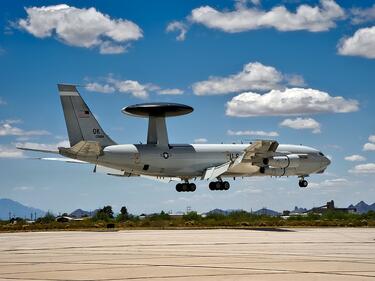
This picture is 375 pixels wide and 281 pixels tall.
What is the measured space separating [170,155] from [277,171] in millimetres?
9775

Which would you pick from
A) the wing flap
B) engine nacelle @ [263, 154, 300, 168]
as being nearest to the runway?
engine nacelle @ [263, 154, 300, 168]

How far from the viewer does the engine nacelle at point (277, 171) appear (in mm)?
58969

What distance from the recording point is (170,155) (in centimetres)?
5975

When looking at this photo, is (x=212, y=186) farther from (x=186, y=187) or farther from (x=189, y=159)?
(x=189, y=159)

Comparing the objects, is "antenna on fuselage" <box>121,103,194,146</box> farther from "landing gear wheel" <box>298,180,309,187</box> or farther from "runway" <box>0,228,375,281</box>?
"runway" <box>0,228,375,281</box>

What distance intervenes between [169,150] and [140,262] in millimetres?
41884

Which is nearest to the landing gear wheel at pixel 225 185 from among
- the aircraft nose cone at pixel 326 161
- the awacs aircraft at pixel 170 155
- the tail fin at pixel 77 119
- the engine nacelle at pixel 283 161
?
the awacs aircraft at pixel 170 155

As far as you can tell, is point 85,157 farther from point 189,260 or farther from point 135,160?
point 189,260

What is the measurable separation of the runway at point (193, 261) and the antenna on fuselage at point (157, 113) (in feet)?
108

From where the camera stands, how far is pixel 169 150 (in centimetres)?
6003

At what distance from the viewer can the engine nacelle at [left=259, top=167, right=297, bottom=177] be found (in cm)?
5897

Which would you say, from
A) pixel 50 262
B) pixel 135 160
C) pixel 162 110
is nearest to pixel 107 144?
pixel 135 160

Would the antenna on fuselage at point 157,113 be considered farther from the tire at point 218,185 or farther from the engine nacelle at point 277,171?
the engine nacelle at point 277,171

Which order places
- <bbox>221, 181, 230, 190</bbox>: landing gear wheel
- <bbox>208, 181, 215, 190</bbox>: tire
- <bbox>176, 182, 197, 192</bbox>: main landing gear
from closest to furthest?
1. <bbox>221, 181, 230, 190</bbox>: landing gear wheel
2. <bbox>208, 181, 215, 190</bbox>: tire
3. <bbox>176, 182, 197, 192</bbox>: main landing gear
